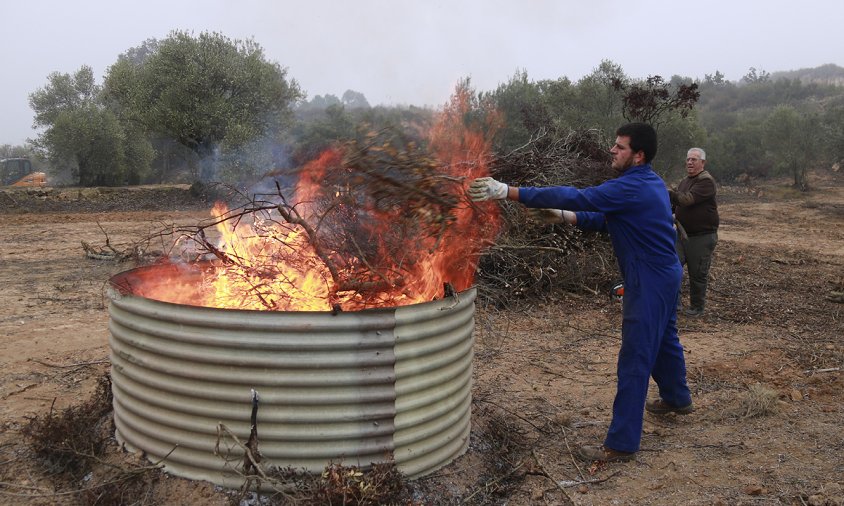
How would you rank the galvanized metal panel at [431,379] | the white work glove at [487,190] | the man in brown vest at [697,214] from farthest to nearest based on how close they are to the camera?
the man in brown vest at [697,214]
the white work glove at [487,190]
the galvanized metal panel at [431,379]

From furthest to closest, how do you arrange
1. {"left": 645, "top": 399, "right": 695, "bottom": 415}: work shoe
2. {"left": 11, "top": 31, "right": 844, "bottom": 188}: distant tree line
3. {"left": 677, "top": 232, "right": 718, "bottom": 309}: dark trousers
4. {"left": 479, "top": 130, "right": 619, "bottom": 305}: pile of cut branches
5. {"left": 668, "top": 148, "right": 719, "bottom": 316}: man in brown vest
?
{"left": 11, "top": 31, "right": 844, "bottom": 188}: distant tree line, {"left": 479, "top": 130, "right": 619, "bottom": 305}: pile of cut branches, {"left": 677, "top": 232, "right": 718, "bottom": 309}: dark trousers, {"left": 668, "top": 148, "right": 719, "bottom": 316}: man in brown vest, {"left": 645, "top": 399, "right": 695, "bottom": 415}: work shoe

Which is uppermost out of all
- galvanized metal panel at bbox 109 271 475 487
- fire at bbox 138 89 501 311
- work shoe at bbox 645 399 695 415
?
fire at bbox 138 89 501 311

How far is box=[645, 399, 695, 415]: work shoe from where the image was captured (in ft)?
15.1

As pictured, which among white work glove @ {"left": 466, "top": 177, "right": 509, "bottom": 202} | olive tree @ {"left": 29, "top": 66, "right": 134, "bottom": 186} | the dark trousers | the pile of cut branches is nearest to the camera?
white work glove @ {"left": 466, "top": 177, "right": 509, "bottom": 202}

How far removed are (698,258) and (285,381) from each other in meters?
6.18

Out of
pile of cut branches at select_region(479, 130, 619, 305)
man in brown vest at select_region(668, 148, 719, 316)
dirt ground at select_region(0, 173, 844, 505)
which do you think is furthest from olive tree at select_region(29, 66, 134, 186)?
man in brown vest at select_region(668, 148, 719, 316)

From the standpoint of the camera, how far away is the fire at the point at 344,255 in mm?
3479

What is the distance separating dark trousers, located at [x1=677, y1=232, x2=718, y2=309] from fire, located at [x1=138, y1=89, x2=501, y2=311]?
454 centimetres

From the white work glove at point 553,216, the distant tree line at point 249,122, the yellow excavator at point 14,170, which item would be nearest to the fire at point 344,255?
the white work glove at point 553,216

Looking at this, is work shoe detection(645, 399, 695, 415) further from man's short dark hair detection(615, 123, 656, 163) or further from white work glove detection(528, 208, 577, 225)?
man's short dark hair detection(615, 123, 656, 163)

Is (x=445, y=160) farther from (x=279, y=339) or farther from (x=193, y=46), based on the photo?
(x=193, y=46)

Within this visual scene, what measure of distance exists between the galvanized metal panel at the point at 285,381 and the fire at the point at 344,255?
34cm

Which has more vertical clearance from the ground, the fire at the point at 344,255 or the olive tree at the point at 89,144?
the olive tree at the point at 89,144

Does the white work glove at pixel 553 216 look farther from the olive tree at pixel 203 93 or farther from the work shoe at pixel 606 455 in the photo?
the olive tree at pixel 203 93
